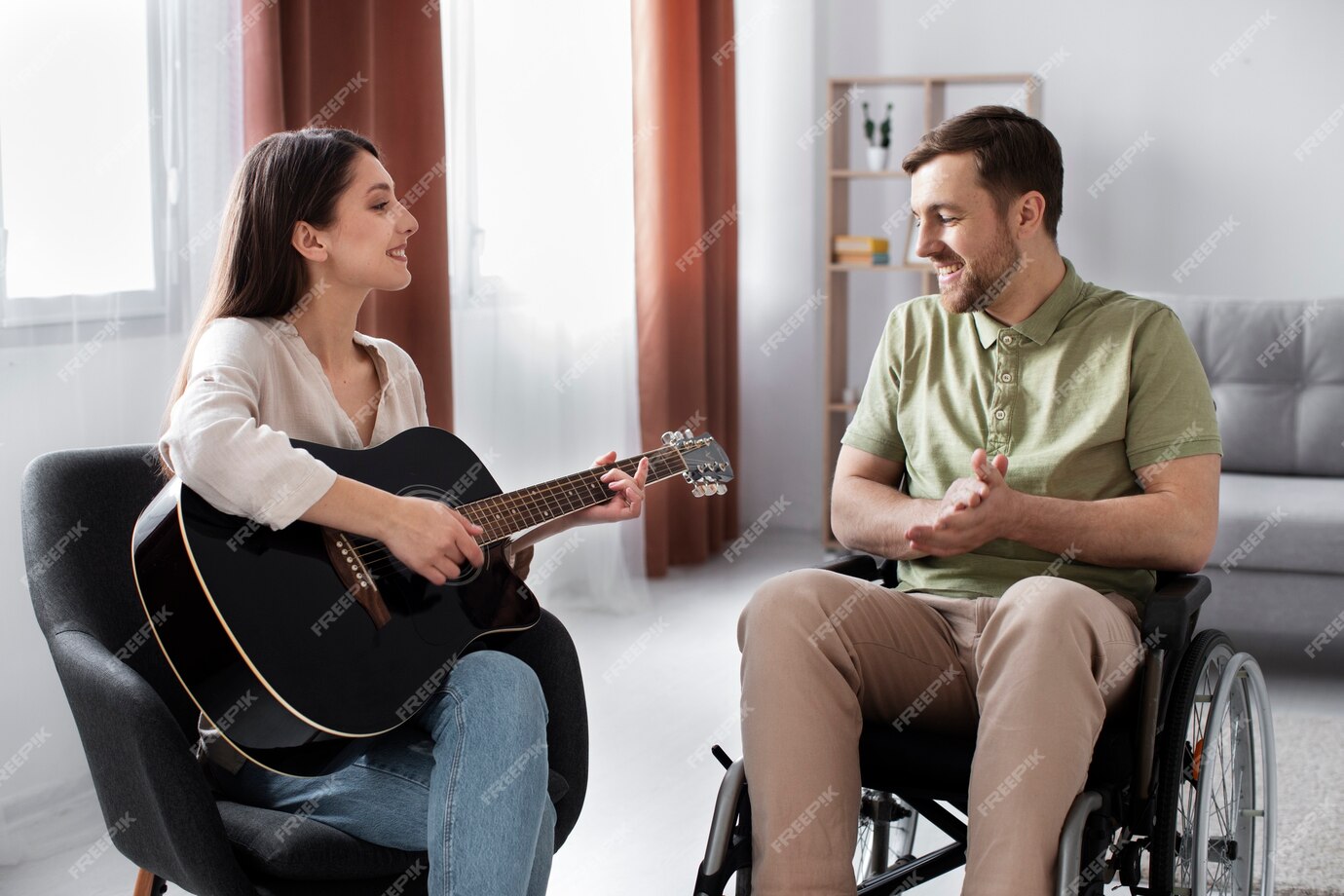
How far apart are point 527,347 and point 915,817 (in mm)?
1932

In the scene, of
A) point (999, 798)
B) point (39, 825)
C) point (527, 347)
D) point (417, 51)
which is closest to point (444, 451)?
point (999, 798)

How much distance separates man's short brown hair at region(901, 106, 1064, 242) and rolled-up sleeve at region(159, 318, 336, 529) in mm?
951

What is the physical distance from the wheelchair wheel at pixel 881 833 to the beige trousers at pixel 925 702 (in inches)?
6.7

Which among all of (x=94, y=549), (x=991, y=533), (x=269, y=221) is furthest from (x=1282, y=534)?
(x=94, y=549)

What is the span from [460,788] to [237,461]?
396mm

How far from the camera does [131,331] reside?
2.18m

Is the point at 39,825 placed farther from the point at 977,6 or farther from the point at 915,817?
the point at 977,6

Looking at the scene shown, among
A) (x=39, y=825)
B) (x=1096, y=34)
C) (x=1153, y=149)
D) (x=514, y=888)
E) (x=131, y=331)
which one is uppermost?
(x=1096, y=34)

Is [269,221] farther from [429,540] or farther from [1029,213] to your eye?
[1029,213]

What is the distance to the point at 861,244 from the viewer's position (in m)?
4.28

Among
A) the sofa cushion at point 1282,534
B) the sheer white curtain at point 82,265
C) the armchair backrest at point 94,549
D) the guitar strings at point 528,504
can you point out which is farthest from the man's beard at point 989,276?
the sofa cushion at point 1282,534

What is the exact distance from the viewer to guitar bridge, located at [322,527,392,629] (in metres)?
1.35

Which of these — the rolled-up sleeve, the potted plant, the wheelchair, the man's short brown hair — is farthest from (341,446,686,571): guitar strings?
the potted plant

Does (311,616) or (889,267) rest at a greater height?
(889,267)
